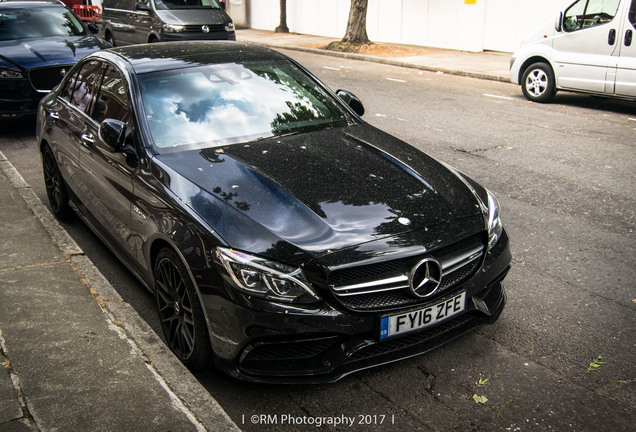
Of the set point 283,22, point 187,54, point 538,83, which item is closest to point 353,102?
point 187,54

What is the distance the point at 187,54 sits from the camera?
533cm

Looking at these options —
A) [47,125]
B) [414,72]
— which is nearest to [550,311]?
[47,125]

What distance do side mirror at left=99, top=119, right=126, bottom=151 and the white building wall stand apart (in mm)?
Answer: 13702

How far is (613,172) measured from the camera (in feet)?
25.6

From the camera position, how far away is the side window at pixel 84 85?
5.62 meters

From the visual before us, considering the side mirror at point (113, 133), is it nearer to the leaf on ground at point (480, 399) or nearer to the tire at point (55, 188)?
the tire at point (55, 188)

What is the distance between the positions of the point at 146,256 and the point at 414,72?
13508mm

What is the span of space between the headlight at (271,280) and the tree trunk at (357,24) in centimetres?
1825

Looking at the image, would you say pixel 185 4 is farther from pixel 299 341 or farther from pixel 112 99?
pixel 299 341

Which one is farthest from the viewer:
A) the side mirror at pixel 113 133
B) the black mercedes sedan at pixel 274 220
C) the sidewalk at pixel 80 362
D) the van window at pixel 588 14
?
the van window at pixel 588 14

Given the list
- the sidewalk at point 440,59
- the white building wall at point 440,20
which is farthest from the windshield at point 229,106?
the white building wall at point 440,20

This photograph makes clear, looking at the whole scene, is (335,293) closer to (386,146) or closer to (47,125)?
(386,146)

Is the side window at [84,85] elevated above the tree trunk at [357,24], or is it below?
above

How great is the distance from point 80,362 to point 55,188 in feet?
10.1
